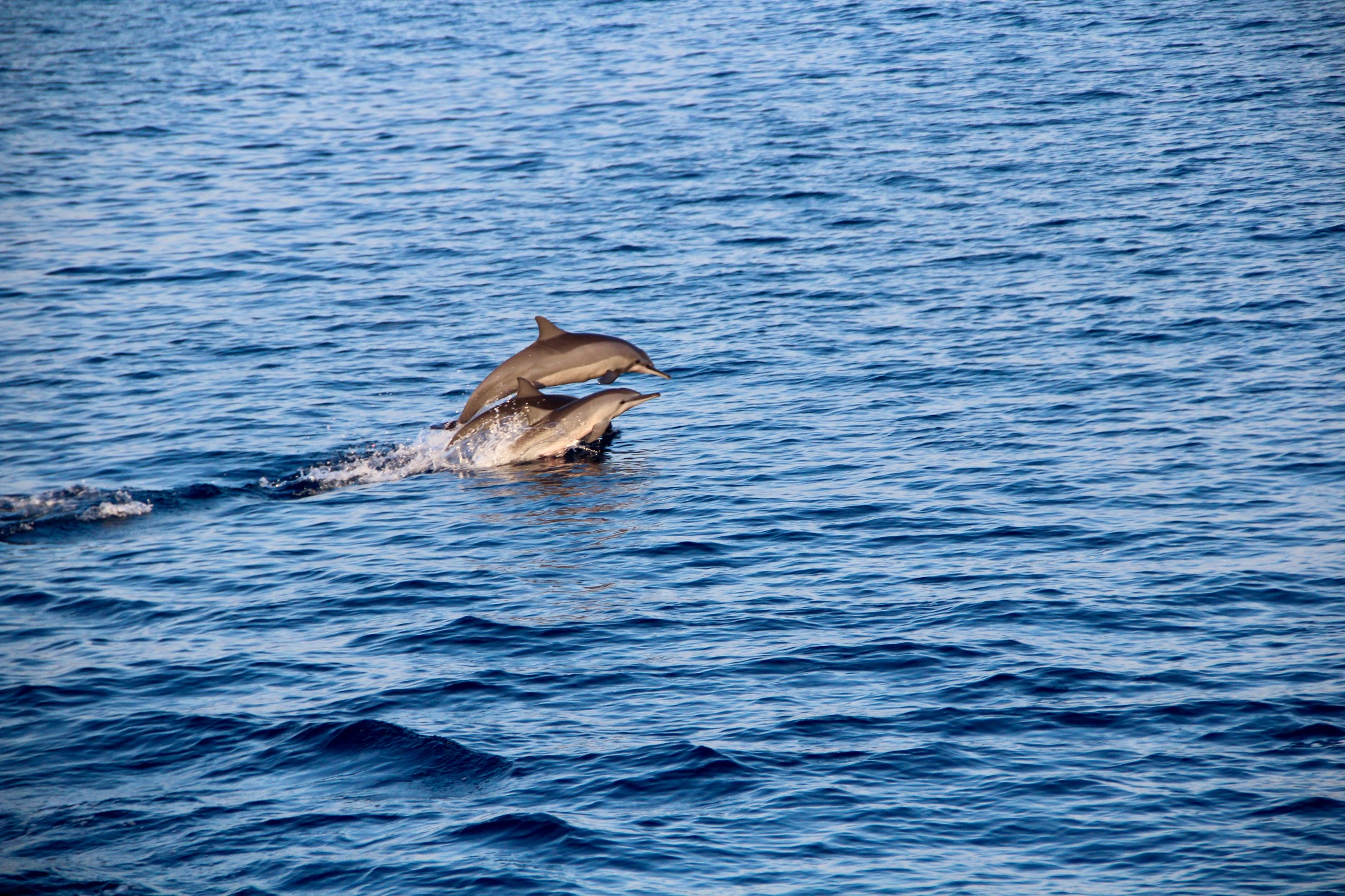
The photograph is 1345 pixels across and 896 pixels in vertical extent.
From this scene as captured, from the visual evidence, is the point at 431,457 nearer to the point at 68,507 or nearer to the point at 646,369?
the point at 646,369

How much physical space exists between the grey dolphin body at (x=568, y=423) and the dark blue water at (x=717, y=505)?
47 cm

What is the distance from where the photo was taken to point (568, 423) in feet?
71.6

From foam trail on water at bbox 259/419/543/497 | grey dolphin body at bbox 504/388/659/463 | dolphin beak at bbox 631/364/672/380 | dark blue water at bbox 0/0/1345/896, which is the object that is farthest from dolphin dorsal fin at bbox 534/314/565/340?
dark blue water at bbox 0/0/1345/896

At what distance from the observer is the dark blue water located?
12414mm

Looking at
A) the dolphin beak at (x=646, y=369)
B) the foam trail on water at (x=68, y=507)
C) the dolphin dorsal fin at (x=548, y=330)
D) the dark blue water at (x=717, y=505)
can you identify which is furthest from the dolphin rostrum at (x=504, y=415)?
the foam trail on water at (x=68, y=507)

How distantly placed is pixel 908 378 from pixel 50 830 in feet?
48.7

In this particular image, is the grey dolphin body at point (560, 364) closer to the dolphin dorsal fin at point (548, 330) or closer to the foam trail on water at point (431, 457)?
the dolphin dorsal fin at point (548, 330)

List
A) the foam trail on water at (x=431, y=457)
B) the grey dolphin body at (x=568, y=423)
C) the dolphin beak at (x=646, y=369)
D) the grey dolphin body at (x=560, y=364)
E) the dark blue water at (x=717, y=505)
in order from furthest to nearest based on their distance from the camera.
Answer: the dolphin beak at (x=646, y=369)
the grey dolphin body at (x=568, y=423)
the grey dolphin body at (x=560, y=364)
the foam trail on water at (x=431, y=457)
the dark blue water at (x=717, y=505)

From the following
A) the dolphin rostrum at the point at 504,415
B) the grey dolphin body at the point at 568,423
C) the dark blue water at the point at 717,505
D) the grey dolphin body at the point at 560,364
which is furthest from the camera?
the grey dolphin body at the point at 568,423

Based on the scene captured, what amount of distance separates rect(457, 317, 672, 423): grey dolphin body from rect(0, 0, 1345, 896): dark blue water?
3.78 ft

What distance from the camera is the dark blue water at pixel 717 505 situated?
12.4m

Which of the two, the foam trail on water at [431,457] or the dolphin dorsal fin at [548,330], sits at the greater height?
the dolphin dorsal fin at [548,330]

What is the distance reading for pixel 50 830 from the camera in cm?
1277

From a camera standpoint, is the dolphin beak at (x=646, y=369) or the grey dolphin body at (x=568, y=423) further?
the dolphin beak at (x=646, y=369)
